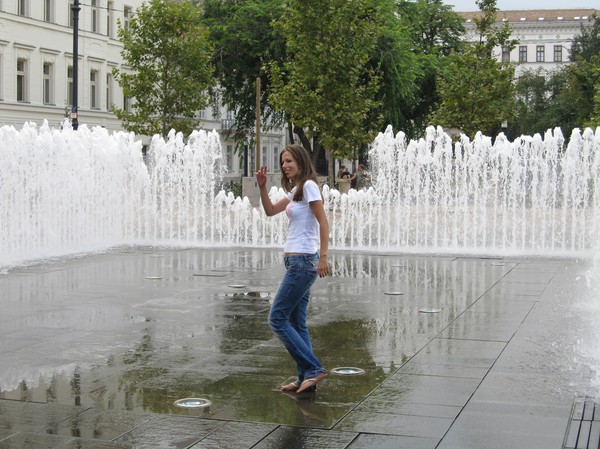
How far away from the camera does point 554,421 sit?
5766mm

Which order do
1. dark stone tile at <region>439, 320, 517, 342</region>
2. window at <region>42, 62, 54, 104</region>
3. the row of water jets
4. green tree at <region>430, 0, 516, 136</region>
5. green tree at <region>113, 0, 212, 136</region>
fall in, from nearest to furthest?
dark stone tile at <region>439, 320, 517, 342</region>, the row of water jets, green tree at <region>430, 0, 516, 136</region>, green tree at <region>113, 0, 212, 136</region>, window at <region>42, 62, 54, 104</region>

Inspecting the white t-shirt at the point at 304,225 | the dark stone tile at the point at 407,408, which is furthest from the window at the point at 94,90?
the dark stone tile at the point at 407,408

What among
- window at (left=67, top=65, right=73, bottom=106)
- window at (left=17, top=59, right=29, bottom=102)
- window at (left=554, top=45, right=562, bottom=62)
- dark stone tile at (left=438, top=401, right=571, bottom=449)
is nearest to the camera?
dark stone tile at (left=438, top=401, right=571, bottom=449)

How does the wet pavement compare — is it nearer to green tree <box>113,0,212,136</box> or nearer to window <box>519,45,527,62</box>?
green tree <box>113,0,212,136</box>

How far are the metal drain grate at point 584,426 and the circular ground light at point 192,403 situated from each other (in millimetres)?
2242

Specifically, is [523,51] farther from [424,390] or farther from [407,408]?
[407,408]

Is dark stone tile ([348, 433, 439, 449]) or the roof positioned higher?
the roof

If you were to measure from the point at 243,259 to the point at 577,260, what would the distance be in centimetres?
558

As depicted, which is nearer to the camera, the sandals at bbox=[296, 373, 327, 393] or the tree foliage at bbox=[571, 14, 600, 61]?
the sandals at bbox=[296, 373, 327, 393]

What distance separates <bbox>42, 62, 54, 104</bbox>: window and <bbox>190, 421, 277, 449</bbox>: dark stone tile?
41790 mm

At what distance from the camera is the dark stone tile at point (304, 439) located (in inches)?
207

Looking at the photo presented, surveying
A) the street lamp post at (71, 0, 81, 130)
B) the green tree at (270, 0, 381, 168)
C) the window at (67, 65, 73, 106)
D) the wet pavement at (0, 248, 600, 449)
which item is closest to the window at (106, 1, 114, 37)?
the window at (67, 65, 73, 106)

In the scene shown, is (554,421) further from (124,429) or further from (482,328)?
(482,328)

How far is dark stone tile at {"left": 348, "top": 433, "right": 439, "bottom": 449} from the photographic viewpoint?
526 cm
